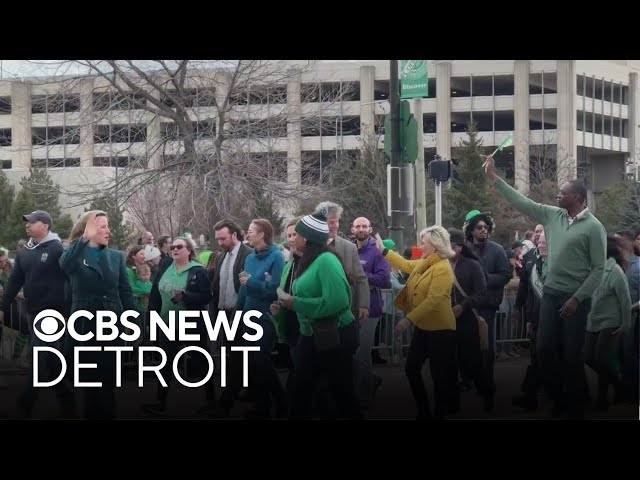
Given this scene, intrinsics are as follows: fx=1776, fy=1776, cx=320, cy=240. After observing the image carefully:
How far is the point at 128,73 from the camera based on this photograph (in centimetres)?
1123

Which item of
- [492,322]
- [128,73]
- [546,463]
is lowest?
[546,463]

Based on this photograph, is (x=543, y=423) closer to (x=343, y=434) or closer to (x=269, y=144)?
(x=343, y=434)

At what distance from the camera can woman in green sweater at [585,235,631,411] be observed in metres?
11.2

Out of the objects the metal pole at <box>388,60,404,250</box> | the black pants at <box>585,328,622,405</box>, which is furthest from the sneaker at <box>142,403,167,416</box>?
the black pants at <box>585,328,622,405</box>

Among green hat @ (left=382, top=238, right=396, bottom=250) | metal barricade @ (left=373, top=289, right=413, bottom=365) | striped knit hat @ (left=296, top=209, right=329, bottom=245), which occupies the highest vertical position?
striped knit hat @ (left=296, top=209, right=329, bottom=245)

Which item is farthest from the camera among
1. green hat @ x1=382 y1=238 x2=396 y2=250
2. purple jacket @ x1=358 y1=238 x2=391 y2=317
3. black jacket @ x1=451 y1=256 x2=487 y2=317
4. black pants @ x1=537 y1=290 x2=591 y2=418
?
purple jacket @ x1=358 y1=238 x2=391 y2=317

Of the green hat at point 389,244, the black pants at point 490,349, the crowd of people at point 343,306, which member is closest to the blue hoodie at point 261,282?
the crowd of people at point 343,306

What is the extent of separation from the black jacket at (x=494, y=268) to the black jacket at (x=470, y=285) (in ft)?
0.16

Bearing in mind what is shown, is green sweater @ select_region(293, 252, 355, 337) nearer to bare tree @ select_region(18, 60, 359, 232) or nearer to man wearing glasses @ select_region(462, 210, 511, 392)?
bare tree @ select_region(18, 60, 359, 232)

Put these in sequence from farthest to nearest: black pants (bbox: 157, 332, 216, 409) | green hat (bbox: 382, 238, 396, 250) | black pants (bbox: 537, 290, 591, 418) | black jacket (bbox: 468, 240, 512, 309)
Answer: green hat (bbox: 382, 238, 396, 250), black jacket (bbox: 468, 240, 512, 309), black pants (bbox: 537, 290, 591, 418), black pants (bbox: 157, 332, 216, 409)

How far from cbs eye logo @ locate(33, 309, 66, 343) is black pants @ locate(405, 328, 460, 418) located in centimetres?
221
